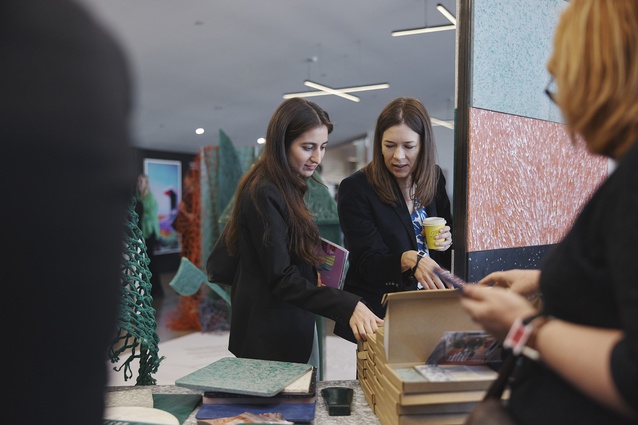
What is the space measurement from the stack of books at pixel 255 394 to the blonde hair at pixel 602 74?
2.70ft

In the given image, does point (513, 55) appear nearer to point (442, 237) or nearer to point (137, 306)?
point (442, 237)

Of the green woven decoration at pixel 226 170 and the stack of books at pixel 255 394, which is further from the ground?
the green woven decoration at pixel 226 170

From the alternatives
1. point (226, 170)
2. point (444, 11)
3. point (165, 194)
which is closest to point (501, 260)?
point (226, 170)

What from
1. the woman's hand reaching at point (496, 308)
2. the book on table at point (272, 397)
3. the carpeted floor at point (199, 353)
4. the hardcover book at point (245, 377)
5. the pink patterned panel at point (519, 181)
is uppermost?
the pink patterned panel at point (519, 181)

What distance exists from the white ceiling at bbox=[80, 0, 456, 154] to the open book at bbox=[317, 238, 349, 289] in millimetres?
5158

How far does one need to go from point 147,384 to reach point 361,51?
10.4 meters

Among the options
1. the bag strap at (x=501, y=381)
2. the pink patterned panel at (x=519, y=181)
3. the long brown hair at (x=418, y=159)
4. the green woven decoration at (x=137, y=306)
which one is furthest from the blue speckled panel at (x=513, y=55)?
the bag strap at (x=501, y=381)

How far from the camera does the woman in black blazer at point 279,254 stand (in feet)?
5.56

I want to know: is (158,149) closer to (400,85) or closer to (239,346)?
(400,85)

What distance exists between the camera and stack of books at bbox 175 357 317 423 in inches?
48.7

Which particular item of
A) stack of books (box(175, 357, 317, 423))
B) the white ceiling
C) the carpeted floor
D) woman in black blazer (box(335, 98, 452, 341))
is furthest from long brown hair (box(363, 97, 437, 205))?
the white ceiling

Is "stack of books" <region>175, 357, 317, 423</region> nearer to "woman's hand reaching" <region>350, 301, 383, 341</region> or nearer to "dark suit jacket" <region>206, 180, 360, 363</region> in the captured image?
"woman's hand reaching" <region>350, 301, 383, 341</region>

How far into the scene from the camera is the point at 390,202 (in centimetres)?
209

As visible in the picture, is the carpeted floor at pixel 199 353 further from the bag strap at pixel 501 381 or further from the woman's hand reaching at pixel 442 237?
the bag strap at pixel 501 381
